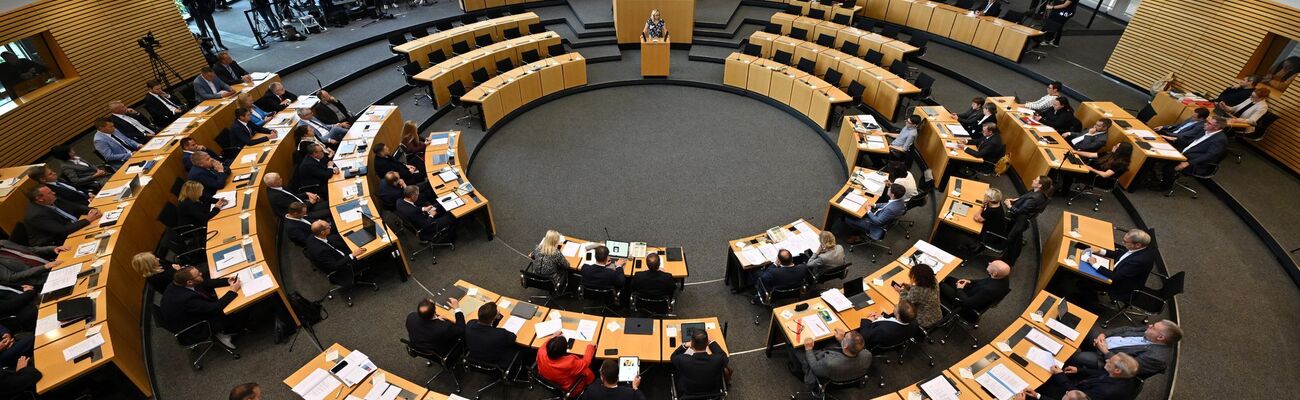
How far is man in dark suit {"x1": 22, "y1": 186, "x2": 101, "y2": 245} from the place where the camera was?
7363 millimetres

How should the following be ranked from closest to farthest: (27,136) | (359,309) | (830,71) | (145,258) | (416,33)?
(145,258), (359,309), (27,136), (830,71), (416,33)

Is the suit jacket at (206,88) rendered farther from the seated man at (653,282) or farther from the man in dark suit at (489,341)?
the seated man at (653,282)

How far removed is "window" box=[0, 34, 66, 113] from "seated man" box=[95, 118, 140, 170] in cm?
244

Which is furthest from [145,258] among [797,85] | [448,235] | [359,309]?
[797,85]

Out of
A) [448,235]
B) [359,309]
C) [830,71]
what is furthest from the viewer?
[830,71]

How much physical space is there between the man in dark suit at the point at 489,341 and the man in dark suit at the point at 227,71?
10.2 m

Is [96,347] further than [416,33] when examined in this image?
No

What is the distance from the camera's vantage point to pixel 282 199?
329 inches

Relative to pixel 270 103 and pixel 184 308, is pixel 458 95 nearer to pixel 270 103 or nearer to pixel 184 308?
pixel 270 103

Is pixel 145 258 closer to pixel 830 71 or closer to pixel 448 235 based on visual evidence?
pixel 448 235

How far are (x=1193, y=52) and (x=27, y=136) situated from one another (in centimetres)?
2333

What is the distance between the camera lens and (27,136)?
32.7ft

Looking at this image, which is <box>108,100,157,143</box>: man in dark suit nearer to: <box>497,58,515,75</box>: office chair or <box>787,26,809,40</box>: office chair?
<box>497,58,515,75</box>: office chair

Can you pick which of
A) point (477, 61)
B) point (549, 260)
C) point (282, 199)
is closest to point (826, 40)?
point (477, 61)
